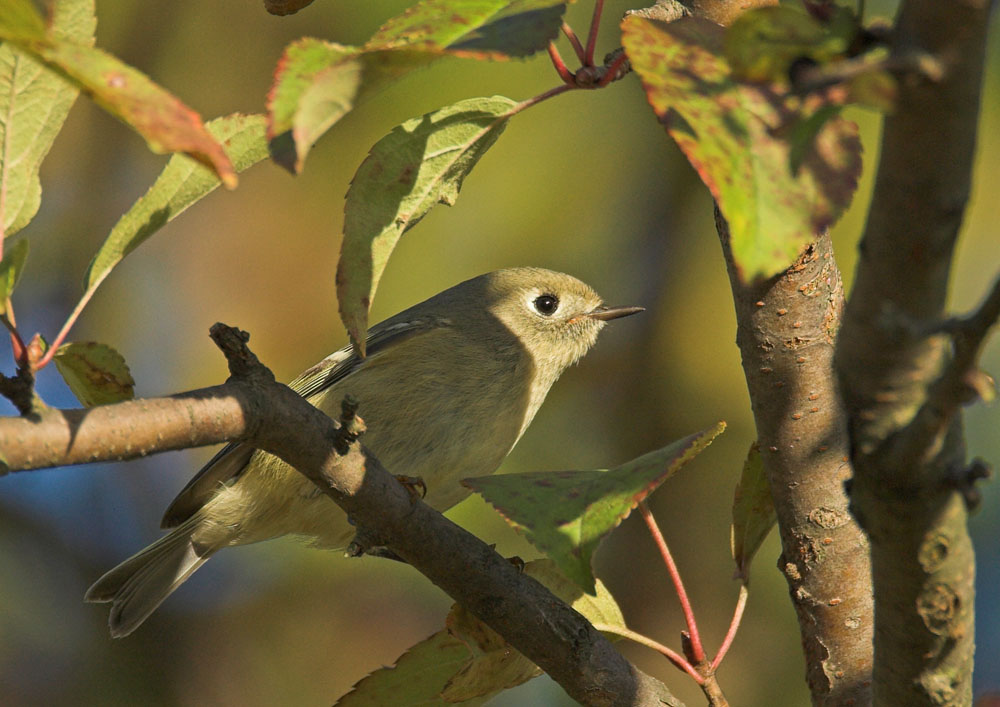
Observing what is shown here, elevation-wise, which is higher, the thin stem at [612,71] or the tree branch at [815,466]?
the thin stem at [612,71]

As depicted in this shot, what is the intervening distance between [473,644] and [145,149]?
256cm

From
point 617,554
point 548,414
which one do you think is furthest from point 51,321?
point 617,554

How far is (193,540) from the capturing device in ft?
8.02

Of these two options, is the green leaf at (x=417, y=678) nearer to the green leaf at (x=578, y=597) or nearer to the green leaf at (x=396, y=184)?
the green leaf at (x=578, y=597)

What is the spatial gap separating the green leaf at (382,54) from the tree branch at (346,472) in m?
0.30

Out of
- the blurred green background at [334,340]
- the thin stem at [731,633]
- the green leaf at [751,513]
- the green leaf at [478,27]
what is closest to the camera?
the green leaf at [478,27]

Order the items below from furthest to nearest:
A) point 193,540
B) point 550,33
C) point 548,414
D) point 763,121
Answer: point 548,414
point 193,540
point 550,33
point 763,121

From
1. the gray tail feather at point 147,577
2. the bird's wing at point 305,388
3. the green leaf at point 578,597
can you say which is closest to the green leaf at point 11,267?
the green leaf at point 578,597

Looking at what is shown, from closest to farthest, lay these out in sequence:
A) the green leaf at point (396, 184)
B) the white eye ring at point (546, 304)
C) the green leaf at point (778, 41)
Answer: the green leaf at point (778, 41) → the green leaf at point (396, 184) → the white eye ring at point (546, 304)

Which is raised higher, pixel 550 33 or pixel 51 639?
pixel 550 33

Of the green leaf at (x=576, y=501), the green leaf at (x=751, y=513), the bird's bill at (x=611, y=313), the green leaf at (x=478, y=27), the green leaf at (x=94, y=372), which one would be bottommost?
the bird's bill at (x=611, y=313)

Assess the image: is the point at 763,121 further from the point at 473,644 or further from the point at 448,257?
the point at 448,257

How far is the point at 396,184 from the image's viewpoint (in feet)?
3.64

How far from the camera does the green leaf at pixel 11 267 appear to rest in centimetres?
91
